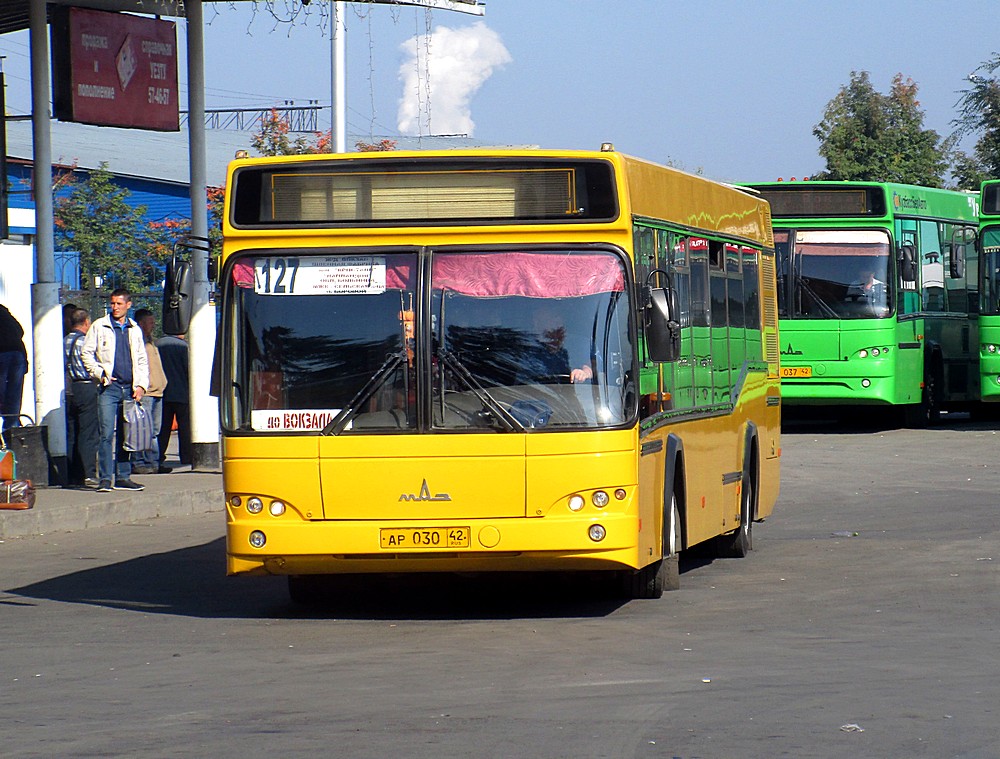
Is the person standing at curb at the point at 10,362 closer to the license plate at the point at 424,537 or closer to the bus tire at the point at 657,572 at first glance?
the bus tire at the point at 657,572

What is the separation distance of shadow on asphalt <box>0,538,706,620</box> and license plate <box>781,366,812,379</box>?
523 inches

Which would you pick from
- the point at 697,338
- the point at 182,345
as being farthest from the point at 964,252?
the point at 697,338

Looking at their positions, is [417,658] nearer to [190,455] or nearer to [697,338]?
[697,338]

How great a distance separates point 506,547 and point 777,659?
170 cm

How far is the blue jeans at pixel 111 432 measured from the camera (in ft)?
55.3

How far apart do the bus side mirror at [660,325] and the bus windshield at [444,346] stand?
188 millimetres

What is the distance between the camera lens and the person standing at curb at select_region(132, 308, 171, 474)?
61.8 feet

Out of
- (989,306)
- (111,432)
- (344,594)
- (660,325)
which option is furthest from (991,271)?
(660,325)

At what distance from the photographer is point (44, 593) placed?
11.6m

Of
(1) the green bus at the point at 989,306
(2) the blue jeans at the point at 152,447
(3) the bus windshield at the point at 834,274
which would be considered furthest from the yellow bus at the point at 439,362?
(1) the green bus at the point at 989,306

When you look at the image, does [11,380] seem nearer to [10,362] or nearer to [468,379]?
[10,362]

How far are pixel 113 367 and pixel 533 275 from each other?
7987 millimetres

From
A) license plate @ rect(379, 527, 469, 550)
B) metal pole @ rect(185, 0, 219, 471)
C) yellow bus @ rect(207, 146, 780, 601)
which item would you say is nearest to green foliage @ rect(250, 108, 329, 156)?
metal pole @ rect(185, 0, 219, 471)

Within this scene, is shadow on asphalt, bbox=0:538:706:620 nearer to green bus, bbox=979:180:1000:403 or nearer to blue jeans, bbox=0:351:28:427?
blue jeans, bbox=0:351:28:427
